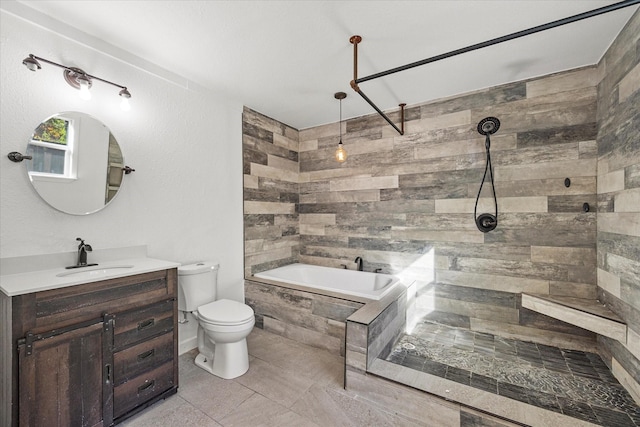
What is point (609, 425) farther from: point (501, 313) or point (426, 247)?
point (426, 247)

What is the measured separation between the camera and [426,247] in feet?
10.2

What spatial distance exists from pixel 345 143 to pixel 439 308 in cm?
232

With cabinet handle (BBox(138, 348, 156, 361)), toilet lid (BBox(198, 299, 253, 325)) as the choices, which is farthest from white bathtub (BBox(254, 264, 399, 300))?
cabinet handle (BBox(138, 348, 156, 361))

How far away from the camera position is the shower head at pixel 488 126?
2.67 meters

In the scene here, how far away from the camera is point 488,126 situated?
8.87 ft

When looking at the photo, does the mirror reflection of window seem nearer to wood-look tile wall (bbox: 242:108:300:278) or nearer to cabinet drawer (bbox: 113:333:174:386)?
cabinet drawer (bbox: 113:333:174:386)

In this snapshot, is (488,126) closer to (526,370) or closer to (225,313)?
(526,370)

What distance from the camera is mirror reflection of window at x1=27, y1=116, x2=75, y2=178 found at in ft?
5.78

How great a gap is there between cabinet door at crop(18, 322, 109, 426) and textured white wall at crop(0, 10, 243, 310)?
27.0 inches

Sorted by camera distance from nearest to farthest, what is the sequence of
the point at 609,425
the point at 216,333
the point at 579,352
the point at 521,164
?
the point at 609,425, the point at 216,333, the point at 579,352, the point at 521,164

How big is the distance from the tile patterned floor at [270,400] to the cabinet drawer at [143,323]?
0.52m

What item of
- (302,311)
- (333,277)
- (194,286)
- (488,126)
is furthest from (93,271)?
(488,126)

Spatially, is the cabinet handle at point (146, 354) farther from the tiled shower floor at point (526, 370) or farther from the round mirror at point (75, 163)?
the tiled shower floor at point (526, 370)

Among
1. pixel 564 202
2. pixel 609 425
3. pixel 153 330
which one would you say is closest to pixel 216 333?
pixel 153 330
